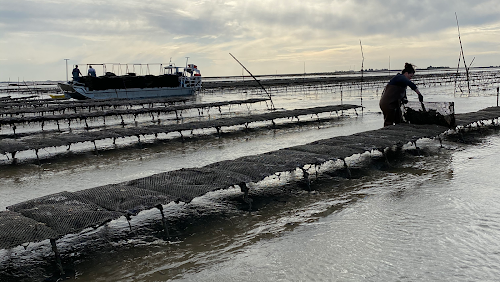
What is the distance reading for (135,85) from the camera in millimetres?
44344

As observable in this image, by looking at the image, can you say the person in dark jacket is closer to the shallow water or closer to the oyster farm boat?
the oyster farm boat

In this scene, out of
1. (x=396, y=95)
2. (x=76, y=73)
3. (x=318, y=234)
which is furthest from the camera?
(x=76, y=73)

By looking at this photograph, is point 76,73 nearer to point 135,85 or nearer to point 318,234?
point 135,85

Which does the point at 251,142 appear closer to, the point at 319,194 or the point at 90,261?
the point at 319,194

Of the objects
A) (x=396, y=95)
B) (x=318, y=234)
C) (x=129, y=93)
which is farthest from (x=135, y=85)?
(x=318, y=234)

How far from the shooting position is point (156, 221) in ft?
23.8

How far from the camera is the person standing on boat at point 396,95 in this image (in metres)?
12.2

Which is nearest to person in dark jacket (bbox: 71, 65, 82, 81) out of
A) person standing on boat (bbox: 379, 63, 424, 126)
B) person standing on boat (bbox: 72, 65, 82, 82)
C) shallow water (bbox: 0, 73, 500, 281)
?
person standing on boat (bbox: 72, 65, 82, 82)

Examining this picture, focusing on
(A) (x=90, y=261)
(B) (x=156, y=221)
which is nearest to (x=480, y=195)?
(B) (x=156, y=221)

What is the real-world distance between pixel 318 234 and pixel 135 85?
40.8 m

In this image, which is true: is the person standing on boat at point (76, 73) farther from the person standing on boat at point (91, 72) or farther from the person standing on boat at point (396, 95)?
the person standing on boat at point (396, 95)

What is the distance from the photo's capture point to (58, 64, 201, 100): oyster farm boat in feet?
136

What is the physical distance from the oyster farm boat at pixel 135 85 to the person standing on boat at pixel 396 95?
33.5 metres

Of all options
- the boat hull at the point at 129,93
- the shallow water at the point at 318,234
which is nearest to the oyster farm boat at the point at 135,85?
the boat hull at the point at 129,93
